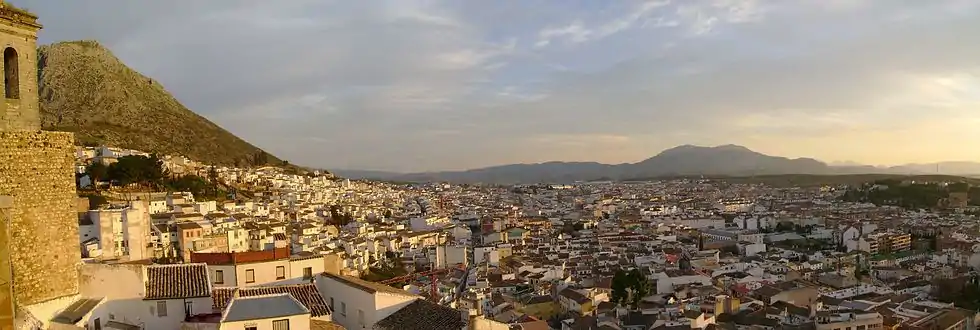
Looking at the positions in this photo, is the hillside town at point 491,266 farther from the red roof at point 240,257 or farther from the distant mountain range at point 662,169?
the distant mountain range at point 662,169

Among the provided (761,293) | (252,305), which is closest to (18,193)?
(252,305)

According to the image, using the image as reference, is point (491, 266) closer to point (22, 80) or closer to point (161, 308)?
point (161, 308)

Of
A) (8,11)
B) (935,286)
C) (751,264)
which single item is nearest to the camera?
(8,11)

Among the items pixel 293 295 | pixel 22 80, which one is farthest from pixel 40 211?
pixel 293 295

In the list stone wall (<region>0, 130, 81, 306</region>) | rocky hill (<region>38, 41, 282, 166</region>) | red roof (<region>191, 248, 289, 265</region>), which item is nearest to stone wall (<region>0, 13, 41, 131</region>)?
stone wall (<region>0, 130, 81, 306</region>)

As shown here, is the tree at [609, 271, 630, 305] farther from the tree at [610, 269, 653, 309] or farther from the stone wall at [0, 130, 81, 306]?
the stone wall at [0, 130, 81, 306]

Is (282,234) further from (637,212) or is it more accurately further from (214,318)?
(637,212)

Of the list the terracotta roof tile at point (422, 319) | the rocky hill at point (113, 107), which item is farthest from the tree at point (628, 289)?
the rocky hill at point (113, 107)

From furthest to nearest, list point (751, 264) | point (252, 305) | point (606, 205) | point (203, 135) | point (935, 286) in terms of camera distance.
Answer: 1. point (606, 205)
2. point (203, 135)
3. point (751, 264)
4. point (935, 286)
5. point (252, 305)
